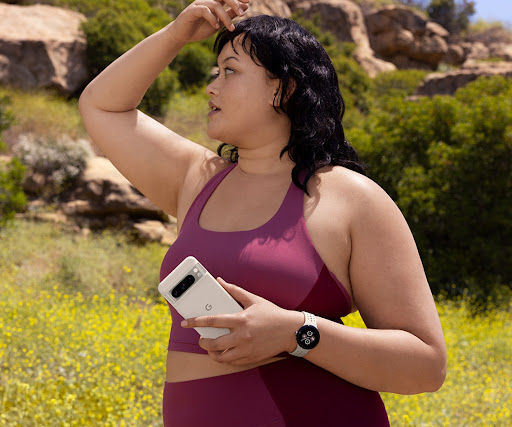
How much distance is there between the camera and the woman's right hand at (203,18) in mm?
1646

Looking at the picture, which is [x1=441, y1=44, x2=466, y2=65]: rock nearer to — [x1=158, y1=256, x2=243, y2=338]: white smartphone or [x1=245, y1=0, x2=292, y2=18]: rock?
[x1=245, y1=0, x2=292, y2=18]: rock

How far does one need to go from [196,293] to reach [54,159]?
10527 millimetres

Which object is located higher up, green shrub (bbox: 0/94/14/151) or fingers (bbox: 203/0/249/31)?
fingers (bbox: 203/0/249/31)

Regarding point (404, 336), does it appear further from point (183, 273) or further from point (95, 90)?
point (95, 90)

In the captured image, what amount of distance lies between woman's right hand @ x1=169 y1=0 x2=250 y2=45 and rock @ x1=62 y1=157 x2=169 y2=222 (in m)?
8.79

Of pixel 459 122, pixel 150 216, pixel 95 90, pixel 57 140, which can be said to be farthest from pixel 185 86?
pixel 95 90

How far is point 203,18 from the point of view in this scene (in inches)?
69.5

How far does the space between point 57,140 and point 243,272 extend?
10.9 m

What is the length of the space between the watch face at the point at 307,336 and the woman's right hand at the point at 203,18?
82 cm

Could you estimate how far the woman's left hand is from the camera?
1256 millimetres

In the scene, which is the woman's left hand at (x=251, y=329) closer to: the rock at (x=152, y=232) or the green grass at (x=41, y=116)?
the rock at (x=152, y=232)

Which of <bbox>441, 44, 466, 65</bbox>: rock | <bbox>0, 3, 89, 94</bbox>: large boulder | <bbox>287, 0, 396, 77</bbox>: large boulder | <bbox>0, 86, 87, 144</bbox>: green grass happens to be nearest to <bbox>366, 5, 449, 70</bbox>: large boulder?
<bbox>441, 44, 466, 65</bbox>: rock

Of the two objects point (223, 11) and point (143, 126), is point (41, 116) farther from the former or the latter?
point (223, 11)

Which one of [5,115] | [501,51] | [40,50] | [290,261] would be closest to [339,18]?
[501,51]
